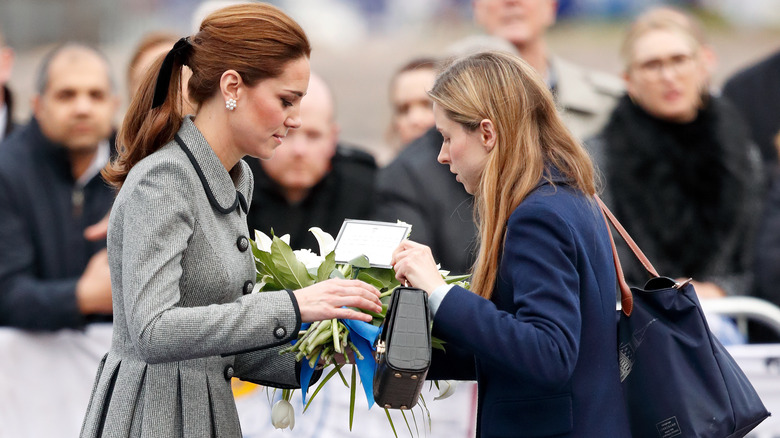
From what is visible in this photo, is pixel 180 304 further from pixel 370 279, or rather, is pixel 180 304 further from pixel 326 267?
pixel 370 279

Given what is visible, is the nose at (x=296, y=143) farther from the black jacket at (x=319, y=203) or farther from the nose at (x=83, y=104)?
the nose at (x=83, y=104)

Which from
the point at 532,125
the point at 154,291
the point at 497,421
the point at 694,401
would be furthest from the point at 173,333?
the point at 694,401

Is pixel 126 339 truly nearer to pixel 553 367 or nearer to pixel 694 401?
pixel 553 367

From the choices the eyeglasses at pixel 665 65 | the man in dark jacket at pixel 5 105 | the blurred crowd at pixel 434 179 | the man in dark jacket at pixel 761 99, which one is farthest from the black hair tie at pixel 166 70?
the man in dark jacket at pixel 761 99

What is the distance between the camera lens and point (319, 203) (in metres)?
5.61

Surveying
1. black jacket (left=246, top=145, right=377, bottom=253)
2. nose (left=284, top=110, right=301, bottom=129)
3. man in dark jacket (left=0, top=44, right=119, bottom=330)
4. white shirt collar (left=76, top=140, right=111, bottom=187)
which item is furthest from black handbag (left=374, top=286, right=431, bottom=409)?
white shirt collar (left=76, top=140, right=111, bottom=187)

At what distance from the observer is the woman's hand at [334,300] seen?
2.78 m

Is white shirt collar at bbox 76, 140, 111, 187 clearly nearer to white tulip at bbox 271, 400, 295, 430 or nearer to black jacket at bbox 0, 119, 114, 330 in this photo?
black jacket at bbox 0, 119, 114, 330

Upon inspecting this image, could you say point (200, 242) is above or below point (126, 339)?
above

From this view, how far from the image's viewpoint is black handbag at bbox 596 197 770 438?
2.86 metres

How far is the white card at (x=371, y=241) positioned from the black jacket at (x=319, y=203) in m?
2.09

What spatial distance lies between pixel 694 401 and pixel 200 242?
139cm

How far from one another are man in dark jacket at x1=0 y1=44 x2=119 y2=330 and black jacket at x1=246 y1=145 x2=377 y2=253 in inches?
30.0

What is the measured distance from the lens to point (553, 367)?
264cm
